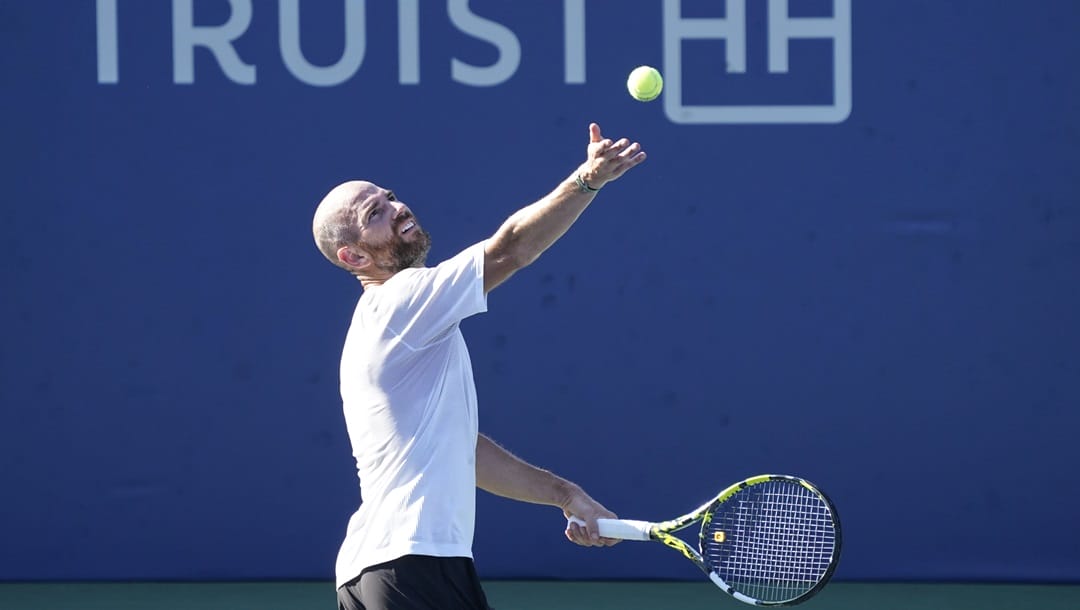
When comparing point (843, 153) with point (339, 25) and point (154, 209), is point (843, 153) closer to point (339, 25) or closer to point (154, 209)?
point (339, 25)

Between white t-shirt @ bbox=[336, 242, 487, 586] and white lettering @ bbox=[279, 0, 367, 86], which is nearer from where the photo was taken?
white t-shirt @ bbox=[336, 242, 487, 586]

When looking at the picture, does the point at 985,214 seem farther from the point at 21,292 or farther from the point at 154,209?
the point at 21,292

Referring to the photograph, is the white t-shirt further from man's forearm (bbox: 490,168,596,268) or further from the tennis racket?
the tennis racket

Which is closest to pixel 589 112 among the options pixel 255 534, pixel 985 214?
pixel 985 214

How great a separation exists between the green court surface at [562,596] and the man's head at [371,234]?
206 centimetres

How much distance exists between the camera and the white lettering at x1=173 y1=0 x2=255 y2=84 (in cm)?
538

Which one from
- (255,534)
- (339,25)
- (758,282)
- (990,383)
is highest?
(339,25)

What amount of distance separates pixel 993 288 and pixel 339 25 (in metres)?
2.24

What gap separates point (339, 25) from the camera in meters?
5.38

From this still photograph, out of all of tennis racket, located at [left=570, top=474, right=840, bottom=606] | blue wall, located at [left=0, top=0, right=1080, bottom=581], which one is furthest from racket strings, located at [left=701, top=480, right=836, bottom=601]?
blue wall, located at [left=0, top=0, right=1080, bottom=581]

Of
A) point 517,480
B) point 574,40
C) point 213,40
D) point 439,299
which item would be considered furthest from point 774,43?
point 439,299

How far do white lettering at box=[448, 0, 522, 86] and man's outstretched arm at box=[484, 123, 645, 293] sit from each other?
2307 millimetres

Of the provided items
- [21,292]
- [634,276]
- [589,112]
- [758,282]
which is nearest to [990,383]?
[758,282]

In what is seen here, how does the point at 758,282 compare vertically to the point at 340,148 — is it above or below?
below
